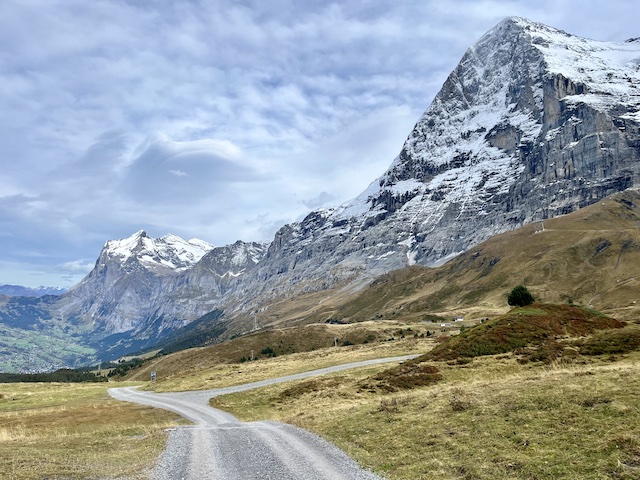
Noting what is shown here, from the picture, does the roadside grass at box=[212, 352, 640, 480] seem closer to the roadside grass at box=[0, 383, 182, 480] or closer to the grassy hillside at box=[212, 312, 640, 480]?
the grassy hillside at box=[212, 312, 640, 480]

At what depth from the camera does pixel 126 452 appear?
23.4m

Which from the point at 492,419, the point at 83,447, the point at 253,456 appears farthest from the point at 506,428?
the point at 83,447

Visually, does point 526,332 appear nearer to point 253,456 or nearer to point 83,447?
point 253,456

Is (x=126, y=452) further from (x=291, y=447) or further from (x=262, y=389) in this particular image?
(x=262, y=389)

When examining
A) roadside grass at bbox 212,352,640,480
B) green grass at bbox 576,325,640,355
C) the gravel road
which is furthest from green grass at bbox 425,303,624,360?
the gravel road

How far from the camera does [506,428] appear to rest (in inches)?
799

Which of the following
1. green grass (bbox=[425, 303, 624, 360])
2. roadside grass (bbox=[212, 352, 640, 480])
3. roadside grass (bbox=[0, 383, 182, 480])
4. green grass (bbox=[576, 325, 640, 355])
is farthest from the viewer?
green grass (bbox=[425, 303, 624, 360])

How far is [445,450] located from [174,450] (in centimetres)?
1322

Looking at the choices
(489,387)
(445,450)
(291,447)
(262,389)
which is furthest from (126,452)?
(262,389)

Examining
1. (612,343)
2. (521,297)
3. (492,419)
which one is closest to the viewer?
(492,419)

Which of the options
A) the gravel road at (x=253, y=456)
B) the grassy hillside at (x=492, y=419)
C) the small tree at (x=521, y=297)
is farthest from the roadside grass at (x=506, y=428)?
the small tree at (x=521, y=297)

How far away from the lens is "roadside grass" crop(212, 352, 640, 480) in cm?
1568

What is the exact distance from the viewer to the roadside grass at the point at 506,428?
1568 centimetres

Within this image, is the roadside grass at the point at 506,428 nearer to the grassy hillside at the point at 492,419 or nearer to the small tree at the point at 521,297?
the grassy hillside at the point at 492,419
